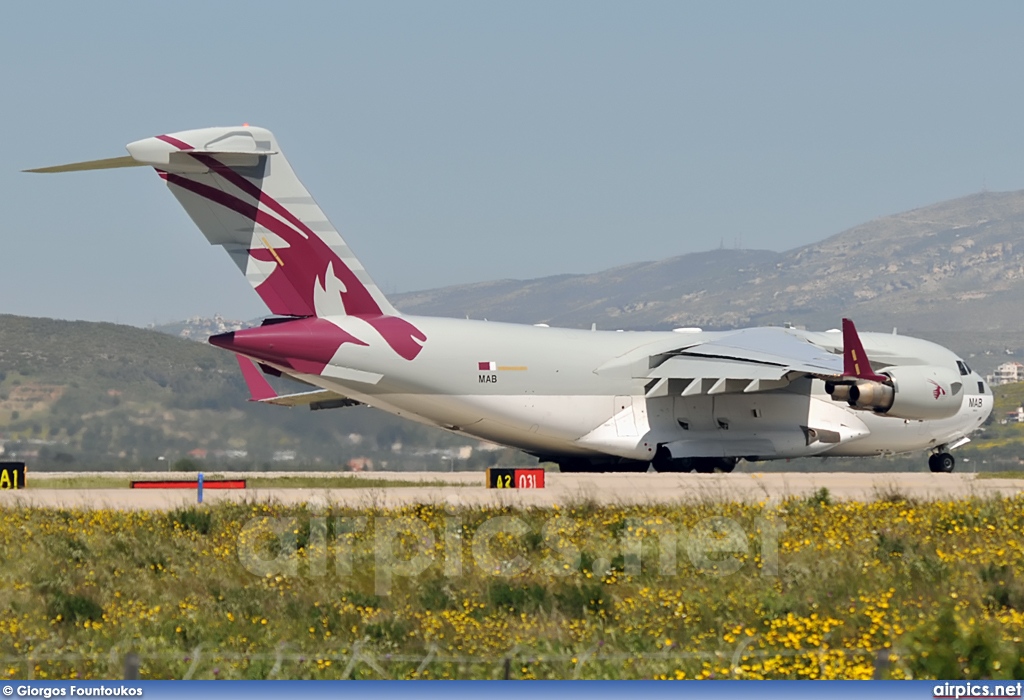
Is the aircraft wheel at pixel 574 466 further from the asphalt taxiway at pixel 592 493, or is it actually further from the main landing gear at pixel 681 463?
the asphalt taxiway at pixel 592 493

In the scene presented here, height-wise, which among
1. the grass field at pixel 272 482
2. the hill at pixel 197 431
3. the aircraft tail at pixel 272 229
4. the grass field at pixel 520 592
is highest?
the aircraft tail at pixel 272 229

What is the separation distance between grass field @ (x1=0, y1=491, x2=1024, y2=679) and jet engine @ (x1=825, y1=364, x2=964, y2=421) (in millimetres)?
6488

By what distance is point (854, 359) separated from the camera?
27062 mm

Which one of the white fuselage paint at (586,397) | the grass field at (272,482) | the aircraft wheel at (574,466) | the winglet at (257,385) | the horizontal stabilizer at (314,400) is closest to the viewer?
the white fuselage paint at (586,397)

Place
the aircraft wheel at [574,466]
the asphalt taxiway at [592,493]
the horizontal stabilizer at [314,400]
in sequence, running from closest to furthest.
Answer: the asphalt taxiway at [592,493] < the aircraft wheel at [574,466] < the horizontal stabilizer at [314,400]

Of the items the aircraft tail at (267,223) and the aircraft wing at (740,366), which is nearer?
the aircraft tail at (267,223)

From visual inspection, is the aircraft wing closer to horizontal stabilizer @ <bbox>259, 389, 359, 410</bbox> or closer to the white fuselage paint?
the white fuselage paint

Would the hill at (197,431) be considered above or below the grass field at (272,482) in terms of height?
above

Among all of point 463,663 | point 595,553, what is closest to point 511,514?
point 595,553

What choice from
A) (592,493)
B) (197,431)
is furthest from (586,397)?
(197,431)

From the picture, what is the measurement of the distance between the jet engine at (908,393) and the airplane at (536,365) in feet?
0.11

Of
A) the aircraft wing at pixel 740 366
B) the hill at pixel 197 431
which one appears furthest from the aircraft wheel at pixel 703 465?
the hill at pixel 197 431

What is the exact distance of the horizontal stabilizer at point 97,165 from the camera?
25.0 metres

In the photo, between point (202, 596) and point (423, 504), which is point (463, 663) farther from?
point (423, 504)
